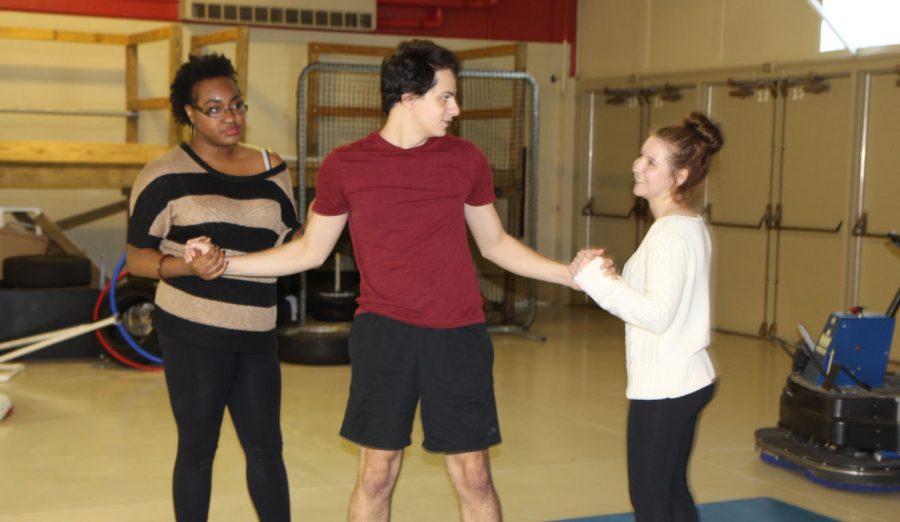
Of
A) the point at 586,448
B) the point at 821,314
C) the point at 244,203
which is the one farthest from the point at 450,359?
the point at 821,314

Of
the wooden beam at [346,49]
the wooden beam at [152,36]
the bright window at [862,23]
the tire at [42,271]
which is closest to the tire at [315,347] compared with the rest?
the tire at [42,271]

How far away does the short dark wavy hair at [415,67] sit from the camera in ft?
9.53

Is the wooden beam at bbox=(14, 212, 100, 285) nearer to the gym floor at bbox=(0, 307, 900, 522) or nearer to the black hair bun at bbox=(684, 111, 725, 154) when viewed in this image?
the gym floor at bbox=(0, 307, 900, 522)

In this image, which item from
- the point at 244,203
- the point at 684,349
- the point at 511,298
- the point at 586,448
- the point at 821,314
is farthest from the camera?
the point at 511,298

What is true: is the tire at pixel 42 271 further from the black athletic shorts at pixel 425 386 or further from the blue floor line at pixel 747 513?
the black athletic shorts at pixel 425 386

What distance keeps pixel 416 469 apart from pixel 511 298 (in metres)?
4.52

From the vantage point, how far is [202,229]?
3.18m

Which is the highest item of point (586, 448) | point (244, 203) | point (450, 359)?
point (244, 203)

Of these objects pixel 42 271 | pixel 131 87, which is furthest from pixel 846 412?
pixel 131 87

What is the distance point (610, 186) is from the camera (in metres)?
11.0

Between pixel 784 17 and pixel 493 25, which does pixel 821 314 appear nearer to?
pixel 784 17

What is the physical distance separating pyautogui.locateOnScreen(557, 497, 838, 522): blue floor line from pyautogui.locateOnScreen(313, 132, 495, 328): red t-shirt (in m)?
1.74

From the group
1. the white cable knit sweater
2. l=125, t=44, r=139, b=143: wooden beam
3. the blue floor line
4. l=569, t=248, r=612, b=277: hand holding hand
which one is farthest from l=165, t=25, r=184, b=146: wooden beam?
the white cable knit sweater

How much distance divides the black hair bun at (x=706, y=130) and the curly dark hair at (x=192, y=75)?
A: 1310 mm
